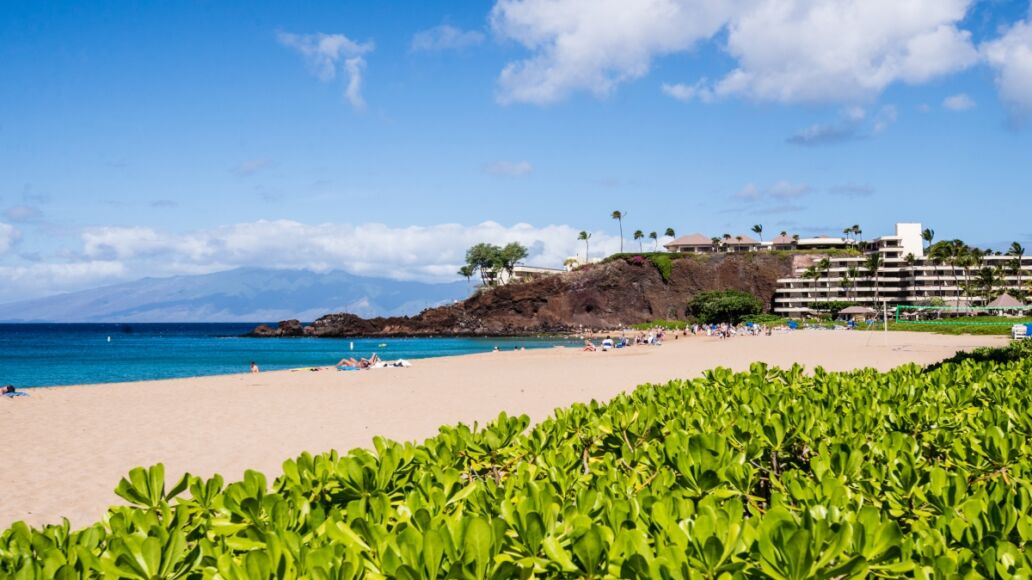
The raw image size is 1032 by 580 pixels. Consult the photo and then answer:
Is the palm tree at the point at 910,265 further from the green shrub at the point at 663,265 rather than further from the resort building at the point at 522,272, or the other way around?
the resort building at the point at 522,272

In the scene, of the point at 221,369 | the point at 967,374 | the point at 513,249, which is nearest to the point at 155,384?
the point at 221,369

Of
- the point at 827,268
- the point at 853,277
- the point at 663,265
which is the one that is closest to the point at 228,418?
the point at 663,265

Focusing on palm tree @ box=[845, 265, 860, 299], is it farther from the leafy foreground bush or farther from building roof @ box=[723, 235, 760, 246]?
the leafy foreground bush

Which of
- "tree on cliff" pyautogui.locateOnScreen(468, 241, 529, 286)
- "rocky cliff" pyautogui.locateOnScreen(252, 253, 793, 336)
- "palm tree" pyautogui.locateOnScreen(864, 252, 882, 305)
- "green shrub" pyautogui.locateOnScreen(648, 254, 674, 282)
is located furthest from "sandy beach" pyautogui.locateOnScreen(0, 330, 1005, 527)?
"tree on cliff" pyautogui.locateOnScreen(468, 241, 529, 286)

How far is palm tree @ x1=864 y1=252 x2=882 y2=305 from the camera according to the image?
358ft

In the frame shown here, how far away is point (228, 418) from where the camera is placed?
17.5 m

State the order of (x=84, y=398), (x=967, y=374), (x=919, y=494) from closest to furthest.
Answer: (x=919, y=494) < (x=967, y=374) < (x=84, y=398)

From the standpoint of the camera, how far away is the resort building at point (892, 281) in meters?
109

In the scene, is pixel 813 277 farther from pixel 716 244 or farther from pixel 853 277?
pixel 716 244

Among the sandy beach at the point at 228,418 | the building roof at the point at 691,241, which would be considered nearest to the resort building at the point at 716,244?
the building roof at the point at 691,241

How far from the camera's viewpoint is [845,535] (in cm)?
228

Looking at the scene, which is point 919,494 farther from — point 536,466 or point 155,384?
point 155,384

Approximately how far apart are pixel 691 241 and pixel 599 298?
3594 cm

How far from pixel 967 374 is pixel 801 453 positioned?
16.3 ft
